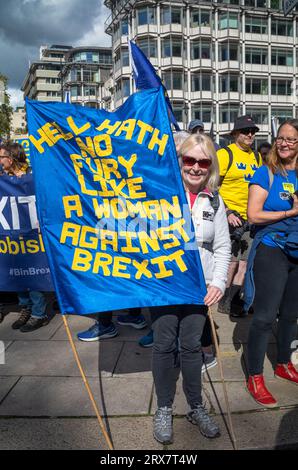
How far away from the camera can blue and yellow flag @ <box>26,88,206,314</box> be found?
2.49 meters

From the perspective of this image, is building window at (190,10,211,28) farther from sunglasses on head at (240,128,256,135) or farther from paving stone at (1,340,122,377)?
paving stone at (1,340,122,377)

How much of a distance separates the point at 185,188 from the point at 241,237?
213 centimetres

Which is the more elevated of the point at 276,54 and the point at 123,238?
the point at 276,54

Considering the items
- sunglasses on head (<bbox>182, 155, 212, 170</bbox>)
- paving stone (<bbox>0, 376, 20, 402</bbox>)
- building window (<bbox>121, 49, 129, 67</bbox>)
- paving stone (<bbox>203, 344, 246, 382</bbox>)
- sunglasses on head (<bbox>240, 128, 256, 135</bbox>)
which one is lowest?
paving stone (<bbox>203, 344, 246, 382</bbox>)

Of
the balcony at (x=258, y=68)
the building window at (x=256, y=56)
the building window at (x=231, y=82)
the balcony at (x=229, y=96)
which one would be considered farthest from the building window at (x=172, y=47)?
the balcony at (x=258, y=68)

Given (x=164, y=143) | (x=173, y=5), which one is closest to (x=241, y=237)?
(x=164, y=143)

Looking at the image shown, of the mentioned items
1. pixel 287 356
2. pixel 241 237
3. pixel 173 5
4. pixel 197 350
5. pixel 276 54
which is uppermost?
pixel 173 5

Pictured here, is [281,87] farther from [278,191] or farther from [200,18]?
[278,191]

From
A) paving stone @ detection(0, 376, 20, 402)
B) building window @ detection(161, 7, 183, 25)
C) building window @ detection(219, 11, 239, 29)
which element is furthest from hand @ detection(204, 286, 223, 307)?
building window @ detection(219, 11, 239, 29)

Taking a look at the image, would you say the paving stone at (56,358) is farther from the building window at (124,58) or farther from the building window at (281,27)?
the building window at (281,27)

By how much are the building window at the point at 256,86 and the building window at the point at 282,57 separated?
8.16 feet

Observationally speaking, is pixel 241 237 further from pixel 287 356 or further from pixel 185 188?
pixel 185 188

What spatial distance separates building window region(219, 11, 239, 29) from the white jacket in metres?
48.1
